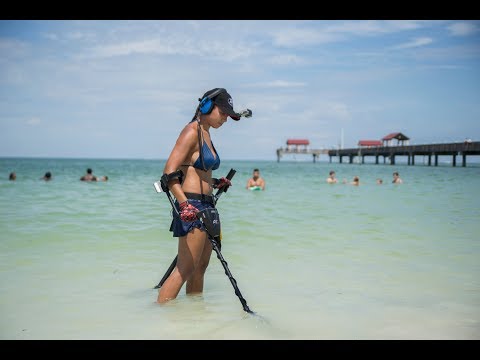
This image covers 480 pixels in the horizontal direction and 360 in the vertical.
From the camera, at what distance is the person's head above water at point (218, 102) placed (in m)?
5.17

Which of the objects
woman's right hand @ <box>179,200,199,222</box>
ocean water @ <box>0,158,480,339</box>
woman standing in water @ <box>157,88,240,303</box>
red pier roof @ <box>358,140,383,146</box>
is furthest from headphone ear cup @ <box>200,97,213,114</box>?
red pier roof @ <box>358,140,383,146</box>

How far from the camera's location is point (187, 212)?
4773mm

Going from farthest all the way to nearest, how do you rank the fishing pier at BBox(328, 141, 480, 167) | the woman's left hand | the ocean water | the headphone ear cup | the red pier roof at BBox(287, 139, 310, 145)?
the red pier roof at BBox(287, 139, 310, 145)
the fishing pier at BBox(328, 141, 480, 167)
the woman's left hand
the headphone ear cup
the ocean water

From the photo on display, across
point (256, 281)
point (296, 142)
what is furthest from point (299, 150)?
point (256, 281)

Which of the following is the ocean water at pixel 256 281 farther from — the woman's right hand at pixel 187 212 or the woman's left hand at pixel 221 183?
the woman's left hand at pixel 221 183

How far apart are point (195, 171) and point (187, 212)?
0.53m

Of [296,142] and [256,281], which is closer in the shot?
[256,281]

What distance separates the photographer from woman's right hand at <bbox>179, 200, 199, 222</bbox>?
4766mm

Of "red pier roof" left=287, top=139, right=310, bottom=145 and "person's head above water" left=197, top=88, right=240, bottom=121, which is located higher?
"red pier roof" left=287, top=139, right=310, bottom=145

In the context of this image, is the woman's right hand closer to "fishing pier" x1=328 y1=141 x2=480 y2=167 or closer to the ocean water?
the ocean water

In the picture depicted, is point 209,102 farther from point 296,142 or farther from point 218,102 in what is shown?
point 296,142

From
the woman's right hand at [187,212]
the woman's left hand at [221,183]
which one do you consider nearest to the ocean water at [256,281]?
the woman's right hand at [187,212]

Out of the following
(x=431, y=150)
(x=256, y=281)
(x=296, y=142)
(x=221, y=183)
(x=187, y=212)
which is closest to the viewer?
(x=187, y=212)
